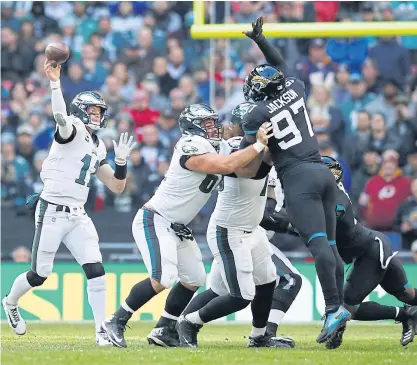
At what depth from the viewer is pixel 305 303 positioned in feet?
43.3

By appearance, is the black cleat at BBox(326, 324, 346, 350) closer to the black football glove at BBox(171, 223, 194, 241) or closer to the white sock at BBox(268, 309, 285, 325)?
the white sock at BBox(268, 309, 285, 325)

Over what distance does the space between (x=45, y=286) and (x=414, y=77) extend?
6393 mm

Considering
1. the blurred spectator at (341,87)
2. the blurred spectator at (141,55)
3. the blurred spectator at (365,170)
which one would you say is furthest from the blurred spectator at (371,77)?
the blurred spectator at (141,55)

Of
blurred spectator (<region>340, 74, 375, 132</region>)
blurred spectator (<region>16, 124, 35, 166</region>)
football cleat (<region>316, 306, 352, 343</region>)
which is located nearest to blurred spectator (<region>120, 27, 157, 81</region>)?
blurred spectator (<region>16, 124, 35, 166</region>)

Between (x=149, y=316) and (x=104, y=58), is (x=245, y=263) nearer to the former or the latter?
(x=149, y=316)

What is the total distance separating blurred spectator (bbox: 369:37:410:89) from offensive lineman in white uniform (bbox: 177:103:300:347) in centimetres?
697

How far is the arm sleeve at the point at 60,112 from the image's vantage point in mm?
8843

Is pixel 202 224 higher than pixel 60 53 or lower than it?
lower

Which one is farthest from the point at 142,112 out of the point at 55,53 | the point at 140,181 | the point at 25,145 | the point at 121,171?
the point at 55,53

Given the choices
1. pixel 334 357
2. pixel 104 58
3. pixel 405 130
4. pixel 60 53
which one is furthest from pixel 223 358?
pixel 104 58

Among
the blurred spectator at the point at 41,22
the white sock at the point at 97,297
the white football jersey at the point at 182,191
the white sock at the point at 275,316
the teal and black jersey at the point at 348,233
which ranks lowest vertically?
the white sock at the point at 275,316

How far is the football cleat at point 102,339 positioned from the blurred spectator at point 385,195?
20.1ft

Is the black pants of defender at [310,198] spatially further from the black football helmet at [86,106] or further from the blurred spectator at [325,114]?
the blurred spectator at [325,114]

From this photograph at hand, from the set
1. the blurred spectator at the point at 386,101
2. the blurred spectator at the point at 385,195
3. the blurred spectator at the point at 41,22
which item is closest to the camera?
the blurred spectator at the point at 385,195
